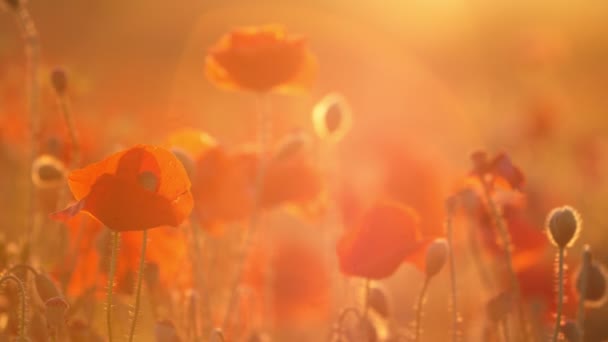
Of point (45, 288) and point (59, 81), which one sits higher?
point (59, 81)

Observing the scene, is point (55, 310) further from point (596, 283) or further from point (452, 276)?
point (596, 283)

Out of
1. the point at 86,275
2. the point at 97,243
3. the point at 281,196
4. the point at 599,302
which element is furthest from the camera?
the point at 281,196

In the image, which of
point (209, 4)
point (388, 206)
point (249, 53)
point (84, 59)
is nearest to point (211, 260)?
point (249, 53)

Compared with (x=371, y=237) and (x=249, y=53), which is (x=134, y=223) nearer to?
(x=371, y=237)

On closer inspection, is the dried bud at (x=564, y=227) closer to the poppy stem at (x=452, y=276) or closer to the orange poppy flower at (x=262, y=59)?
the poppy stem at (x=452, y=276)

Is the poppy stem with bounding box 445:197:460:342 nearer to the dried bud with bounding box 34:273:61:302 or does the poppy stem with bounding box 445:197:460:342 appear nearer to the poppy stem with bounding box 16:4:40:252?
the dried bud with bounding box 34:273:61:302

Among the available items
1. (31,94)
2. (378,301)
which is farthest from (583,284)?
(31,94)

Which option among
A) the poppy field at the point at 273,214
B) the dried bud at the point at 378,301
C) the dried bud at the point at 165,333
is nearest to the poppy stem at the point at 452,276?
the poppy field at the point at 273,214
